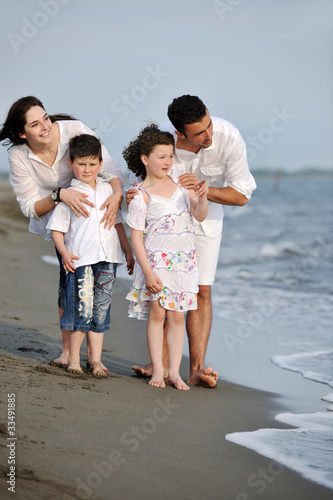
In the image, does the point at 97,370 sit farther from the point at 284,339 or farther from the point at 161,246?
the point at 284,339

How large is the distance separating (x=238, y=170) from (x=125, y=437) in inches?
74.8

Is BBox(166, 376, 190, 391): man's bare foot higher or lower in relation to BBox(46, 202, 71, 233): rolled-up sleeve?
lower

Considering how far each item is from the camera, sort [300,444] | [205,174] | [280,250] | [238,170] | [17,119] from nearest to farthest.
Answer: [300,444] < [17,119] < [238,170] < [205,174] < [280,250]

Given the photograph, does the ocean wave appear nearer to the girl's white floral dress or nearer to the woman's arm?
the girl's white floral dress

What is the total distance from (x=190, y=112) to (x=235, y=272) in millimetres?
5935

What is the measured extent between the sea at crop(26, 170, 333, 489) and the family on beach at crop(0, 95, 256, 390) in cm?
67

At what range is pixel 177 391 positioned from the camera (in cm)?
375

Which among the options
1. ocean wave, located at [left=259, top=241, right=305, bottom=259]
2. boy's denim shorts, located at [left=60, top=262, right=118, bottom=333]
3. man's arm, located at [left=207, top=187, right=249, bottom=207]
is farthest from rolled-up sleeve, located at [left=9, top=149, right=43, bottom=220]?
ocean wave, located at [left=259, top=241, right=305, bottom=259]

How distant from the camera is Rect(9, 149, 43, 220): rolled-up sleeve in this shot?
3.87 metres

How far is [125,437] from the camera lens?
9.32ft

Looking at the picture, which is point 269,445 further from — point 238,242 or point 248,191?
point 238,242

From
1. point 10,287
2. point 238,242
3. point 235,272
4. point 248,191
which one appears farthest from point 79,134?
point 238,242

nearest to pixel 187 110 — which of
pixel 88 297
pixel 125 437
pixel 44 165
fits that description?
pixel 44 165

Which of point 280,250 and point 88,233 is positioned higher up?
point 88,233
